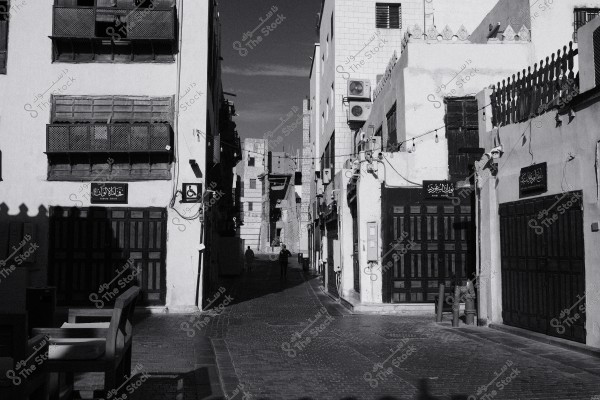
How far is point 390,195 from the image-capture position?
57.3ft

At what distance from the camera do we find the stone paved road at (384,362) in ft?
24.9

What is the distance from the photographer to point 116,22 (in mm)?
17203

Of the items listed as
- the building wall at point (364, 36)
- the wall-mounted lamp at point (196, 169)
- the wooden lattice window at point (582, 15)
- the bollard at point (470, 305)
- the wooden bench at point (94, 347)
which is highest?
the building wall at point (364, 36)

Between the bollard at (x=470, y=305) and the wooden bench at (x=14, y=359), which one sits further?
the bollard at (x=470, y=305)

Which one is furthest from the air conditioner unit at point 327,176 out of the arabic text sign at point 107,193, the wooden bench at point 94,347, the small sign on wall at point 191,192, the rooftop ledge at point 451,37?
the wooden bench at point 94,347

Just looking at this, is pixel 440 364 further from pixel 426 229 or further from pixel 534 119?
pixel 426 229

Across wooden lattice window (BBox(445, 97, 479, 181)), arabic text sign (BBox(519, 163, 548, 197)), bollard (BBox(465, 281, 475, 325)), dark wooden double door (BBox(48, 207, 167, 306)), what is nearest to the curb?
bollard (BBox(465, 281, 475, 325))

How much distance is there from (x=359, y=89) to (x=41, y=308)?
791 inches

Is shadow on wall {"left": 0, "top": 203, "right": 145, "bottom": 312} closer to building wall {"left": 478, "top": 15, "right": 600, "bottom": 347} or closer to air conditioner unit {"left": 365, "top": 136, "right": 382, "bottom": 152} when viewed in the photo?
air conditioner unit {"left": 365, "top": 136, "right": 382, "bottom": 152}

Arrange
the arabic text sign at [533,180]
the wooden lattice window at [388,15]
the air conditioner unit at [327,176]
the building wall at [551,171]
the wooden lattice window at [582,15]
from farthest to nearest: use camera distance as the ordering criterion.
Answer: the air conditioner unit at [327,176] < the wooden lattice window at [388,15] < the wooden lattice window at [582,15] < the arabic text sign at [533,180] < the building wall at [551,171]

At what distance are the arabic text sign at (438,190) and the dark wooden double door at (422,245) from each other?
16 centimetres

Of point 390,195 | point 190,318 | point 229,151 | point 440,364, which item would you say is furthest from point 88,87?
point 229,151

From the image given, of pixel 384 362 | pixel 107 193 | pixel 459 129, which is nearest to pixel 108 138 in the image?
pixel 107 193

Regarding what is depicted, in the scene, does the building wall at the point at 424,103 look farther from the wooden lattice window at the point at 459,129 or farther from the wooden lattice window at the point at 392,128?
the wooden lattice window at the point at 392,128
